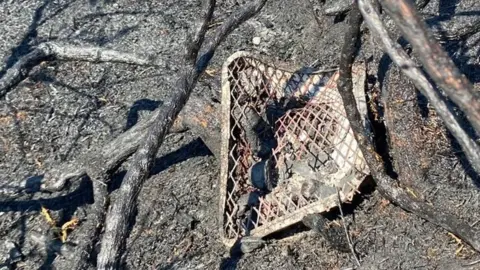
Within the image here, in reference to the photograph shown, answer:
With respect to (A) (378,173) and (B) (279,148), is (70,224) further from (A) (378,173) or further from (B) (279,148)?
(A) (378,173)

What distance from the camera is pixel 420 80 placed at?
193 cm

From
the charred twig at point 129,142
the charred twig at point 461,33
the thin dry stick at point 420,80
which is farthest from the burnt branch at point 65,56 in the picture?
the thin dry stick at point 420,80

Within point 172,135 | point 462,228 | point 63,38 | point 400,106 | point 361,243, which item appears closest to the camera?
point 462,228

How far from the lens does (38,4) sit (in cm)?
559

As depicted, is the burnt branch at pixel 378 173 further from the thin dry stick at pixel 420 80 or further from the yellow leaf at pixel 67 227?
the yellow leaf at pixel 67 227

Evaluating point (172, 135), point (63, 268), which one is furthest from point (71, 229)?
point (172, 135)

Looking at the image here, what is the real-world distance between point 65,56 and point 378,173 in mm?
1596

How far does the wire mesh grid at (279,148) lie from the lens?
12.5ft

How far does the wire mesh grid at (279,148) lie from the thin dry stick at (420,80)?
173 centimetres

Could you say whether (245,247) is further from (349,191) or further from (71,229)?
(71,229)

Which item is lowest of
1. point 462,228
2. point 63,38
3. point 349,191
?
point 462,228

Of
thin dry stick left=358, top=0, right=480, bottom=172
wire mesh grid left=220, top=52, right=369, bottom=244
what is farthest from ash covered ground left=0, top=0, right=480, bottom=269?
thin dry stick left=358, top=0, right=480, bottom=172

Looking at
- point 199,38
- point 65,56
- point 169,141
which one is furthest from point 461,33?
point 65,56

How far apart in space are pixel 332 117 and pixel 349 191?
1.60ft
